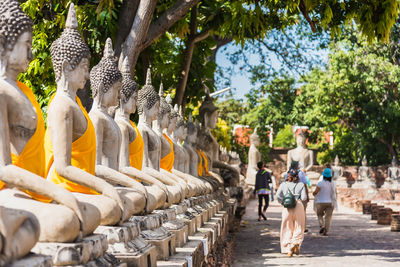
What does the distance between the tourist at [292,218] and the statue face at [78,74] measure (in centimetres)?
674

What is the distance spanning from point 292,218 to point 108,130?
6.24 metres

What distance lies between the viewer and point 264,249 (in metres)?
11.2

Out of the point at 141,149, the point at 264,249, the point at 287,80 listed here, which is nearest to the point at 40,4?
the point at 141,149

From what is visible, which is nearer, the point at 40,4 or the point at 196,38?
the point at 40,4

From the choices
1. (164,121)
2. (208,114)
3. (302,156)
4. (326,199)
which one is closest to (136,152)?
(164,121)

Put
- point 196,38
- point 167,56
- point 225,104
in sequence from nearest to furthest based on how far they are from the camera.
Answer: point 196,38 < point 167,56 < point 225,104

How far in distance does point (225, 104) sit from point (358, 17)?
2539 centimetres

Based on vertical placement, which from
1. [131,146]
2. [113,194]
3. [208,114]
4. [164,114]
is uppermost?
[208,114]

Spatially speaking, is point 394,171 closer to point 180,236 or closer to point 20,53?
point 180,236

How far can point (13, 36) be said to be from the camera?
340cm

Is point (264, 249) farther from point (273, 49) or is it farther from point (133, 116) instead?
point (273, 49)

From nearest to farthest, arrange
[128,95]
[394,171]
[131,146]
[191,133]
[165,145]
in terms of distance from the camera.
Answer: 1. [128,95]
2. [131,146]
3. [165,145]
4. [191,133]
5. [394,171]

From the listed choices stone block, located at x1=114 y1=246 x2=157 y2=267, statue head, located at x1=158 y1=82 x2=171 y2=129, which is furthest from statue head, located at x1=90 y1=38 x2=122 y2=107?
statue head, located at x1=158 y1=82 x2=171 y2=129

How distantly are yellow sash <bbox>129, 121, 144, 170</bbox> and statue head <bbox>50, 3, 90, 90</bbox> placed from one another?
1882 mm
